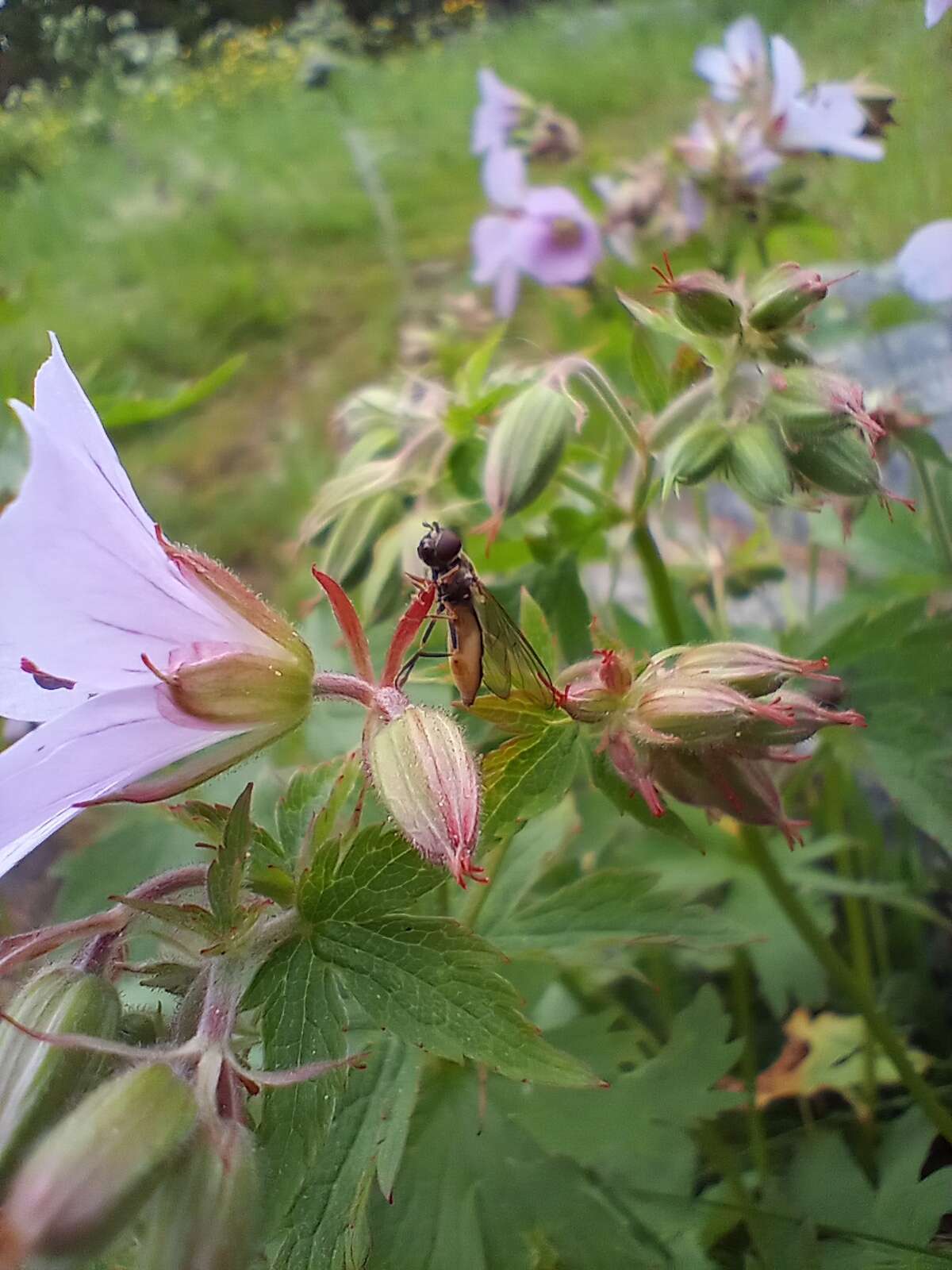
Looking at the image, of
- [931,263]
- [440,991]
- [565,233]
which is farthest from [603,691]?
[565,233]

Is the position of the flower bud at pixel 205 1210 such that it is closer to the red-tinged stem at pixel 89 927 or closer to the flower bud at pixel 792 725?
the red-tinged stem at pixel 89 927

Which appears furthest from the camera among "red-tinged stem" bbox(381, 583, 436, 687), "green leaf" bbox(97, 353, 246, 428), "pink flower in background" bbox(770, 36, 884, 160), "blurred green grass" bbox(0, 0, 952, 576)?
"blurred green grass" bbox(0, 0, 952, 576)

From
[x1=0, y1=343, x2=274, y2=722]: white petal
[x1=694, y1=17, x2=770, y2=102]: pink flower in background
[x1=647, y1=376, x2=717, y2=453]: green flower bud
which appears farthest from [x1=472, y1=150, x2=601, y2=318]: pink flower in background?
[x1=0, y1=343, x2=274, y2=722]: white petal

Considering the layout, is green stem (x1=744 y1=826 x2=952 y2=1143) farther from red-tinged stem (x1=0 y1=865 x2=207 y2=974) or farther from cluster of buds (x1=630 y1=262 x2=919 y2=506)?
red-tinged stem (x1=0 y1=865 x2=207 y2=974)

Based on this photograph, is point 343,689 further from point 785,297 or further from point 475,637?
point 785,297

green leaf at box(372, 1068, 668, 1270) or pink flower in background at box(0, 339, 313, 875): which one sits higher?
pink flower in background at box(0, 339, 313, 875)

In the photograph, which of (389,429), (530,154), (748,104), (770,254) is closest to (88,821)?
(389,429)

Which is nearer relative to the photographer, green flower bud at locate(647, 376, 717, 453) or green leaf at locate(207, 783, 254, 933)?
green leaf at locate(207, 783, 254, 933)

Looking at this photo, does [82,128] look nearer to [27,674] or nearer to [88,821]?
[27,674]
